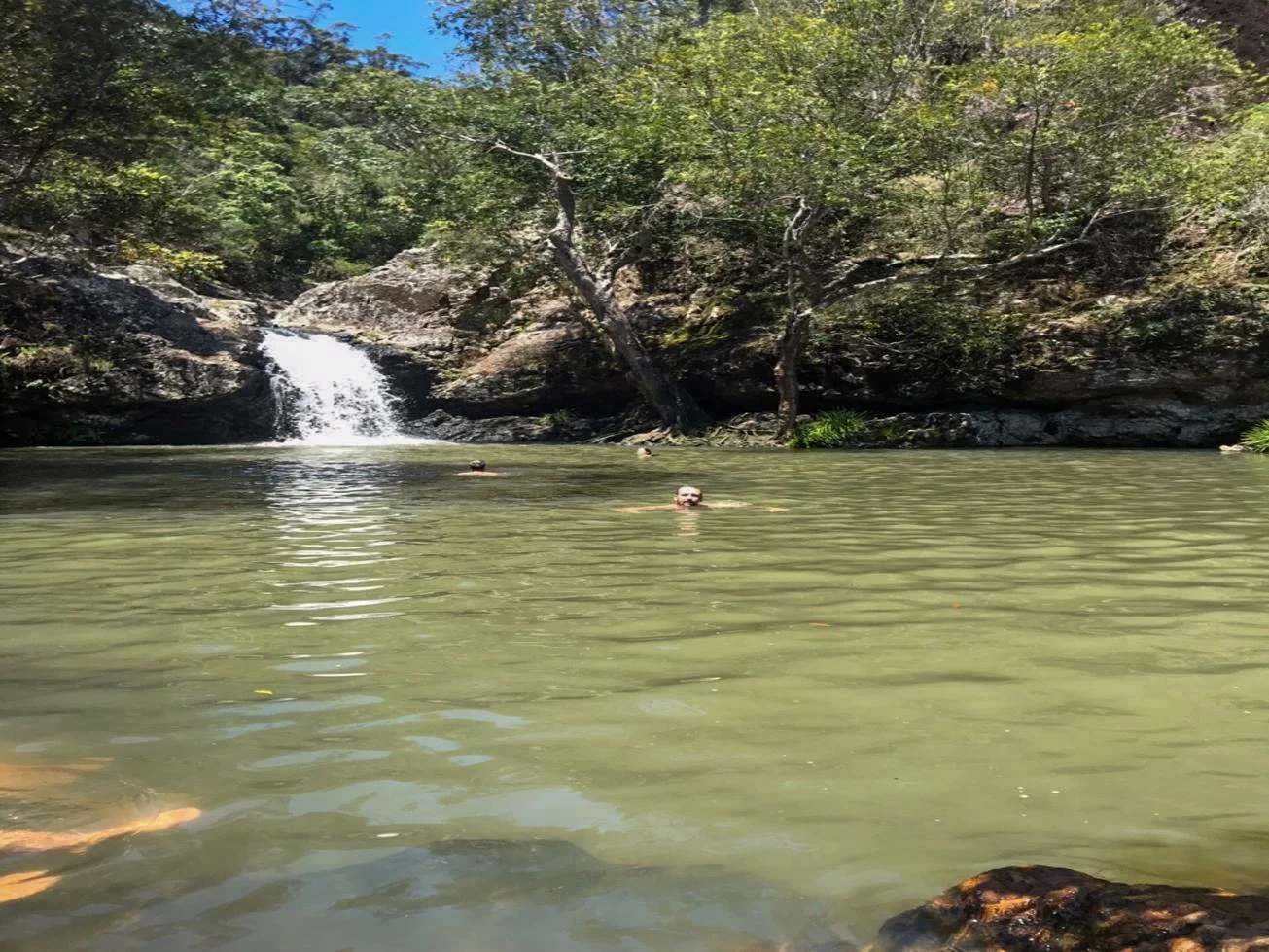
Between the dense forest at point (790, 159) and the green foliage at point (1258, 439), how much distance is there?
3470mm

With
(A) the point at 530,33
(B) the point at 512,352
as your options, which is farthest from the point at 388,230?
(A) the point at 530,33

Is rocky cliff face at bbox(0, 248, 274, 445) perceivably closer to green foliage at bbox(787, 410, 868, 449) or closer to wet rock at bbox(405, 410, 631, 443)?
wet rock at bbox(405, 410, 631, 443)

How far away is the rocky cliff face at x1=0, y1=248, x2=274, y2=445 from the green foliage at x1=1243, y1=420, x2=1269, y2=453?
21.9 meters

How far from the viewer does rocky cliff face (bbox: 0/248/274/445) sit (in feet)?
80.6

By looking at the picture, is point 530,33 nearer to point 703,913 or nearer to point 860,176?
point 860,176

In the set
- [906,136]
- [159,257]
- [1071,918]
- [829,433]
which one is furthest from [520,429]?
[1071,918]

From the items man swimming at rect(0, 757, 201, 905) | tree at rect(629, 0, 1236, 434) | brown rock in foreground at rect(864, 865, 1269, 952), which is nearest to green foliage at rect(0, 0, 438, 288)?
tree at rect(629, 0, 1236, 434)

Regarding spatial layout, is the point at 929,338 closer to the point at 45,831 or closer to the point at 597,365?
the point at 597,365

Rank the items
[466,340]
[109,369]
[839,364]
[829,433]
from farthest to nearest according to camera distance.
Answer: [466,340]
[839,364]
[109,369]
[829,433]

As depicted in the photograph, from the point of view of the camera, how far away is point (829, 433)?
23203 millimetres

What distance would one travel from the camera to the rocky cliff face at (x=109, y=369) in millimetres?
24562

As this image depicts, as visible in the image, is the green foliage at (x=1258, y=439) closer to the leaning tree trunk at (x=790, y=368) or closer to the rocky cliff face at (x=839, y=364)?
the rocky cliff face at (x=839, y=364)

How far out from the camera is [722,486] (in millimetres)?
13305

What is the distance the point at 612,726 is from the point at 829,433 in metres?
20.0
